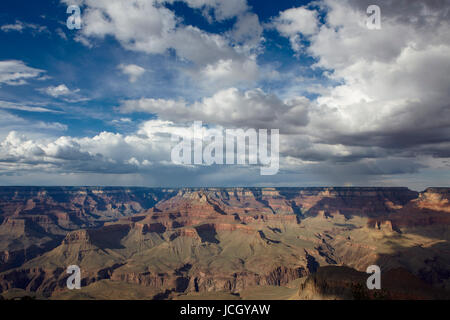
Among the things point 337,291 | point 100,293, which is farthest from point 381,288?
point 100,293
